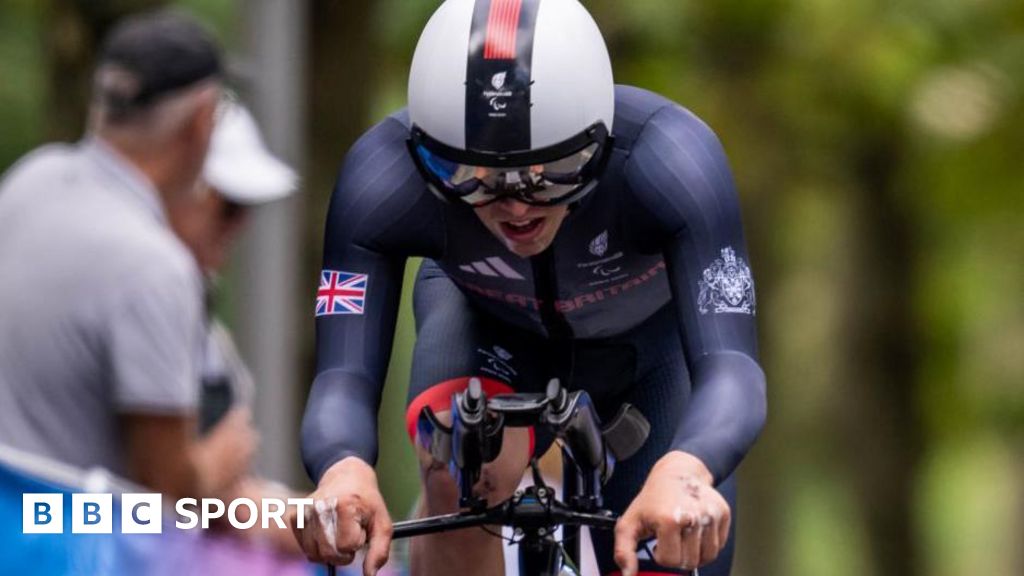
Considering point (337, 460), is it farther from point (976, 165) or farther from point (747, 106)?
point (976, 165)

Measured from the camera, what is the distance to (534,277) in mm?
5262

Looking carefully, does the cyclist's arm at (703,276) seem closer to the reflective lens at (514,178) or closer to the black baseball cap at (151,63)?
the reflective lens at (514,178)

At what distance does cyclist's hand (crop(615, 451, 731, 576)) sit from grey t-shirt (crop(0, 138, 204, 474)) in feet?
6.70

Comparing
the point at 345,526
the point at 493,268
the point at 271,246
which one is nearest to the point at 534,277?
the point at 493,268

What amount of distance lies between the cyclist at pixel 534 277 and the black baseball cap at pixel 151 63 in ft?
4.15

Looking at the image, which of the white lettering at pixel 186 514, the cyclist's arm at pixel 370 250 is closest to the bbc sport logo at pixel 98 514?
the white lettering at pixel 186 514

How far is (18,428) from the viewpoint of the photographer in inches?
237

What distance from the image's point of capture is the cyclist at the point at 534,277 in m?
4.54

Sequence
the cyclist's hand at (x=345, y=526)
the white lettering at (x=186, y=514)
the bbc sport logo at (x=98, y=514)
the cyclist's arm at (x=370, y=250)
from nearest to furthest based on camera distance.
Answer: the cyclist's hand at (x=345, y=526) < the cyclist's arm at (x=370, y=250) < the bbc sport logo at (x=98, y=514) < the white lettering at (x=186, y=514)

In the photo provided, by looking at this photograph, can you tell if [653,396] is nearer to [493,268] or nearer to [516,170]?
[493,268]

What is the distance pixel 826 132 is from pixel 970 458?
452 inches

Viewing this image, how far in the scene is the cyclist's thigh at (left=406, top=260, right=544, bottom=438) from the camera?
546cm

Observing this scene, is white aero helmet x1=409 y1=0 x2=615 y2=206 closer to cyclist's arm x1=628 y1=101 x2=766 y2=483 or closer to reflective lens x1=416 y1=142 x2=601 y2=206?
reflective lens x1=416 y1=142 x2=601 y2=206

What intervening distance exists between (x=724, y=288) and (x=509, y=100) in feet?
2.27
